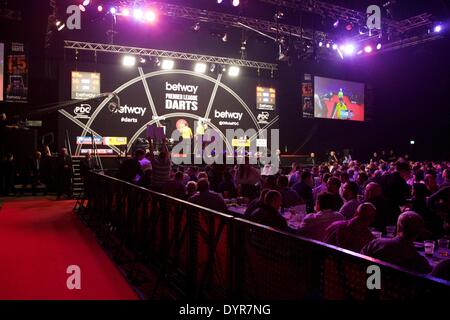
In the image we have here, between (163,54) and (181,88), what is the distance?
1.48 meters

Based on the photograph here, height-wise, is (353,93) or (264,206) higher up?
(353,93)

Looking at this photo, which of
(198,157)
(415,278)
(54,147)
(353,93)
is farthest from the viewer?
(353,93)

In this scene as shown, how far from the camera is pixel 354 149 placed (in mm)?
20312

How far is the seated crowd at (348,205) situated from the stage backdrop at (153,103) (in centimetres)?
665

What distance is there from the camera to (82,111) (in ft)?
46.9

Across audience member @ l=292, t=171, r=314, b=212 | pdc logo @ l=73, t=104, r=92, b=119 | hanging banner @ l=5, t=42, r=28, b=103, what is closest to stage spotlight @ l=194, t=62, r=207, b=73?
pdc logo @ l=73, t=104, r=92, b=119

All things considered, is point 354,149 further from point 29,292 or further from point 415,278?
point 415,278

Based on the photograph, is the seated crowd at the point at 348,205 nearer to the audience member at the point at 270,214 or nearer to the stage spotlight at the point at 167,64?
the audience member at the point at 270,214

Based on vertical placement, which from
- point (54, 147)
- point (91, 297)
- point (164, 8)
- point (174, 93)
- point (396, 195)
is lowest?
point (91, 297)

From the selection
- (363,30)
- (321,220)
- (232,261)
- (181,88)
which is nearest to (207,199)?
(321,220)

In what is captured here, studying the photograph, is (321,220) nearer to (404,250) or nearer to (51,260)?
(404,250)

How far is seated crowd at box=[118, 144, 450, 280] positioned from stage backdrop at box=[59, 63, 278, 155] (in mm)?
6646

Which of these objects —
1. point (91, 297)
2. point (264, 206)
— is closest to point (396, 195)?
point (264, 206)

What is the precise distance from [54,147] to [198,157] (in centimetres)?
510
